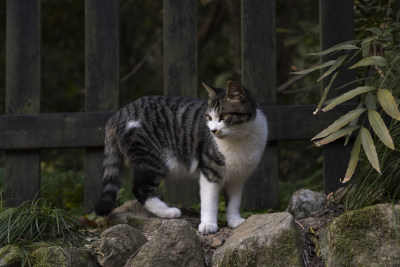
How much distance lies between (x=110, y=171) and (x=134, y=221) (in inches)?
18.8

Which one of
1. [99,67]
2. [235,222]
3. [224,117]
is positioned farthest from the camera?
[99,67]

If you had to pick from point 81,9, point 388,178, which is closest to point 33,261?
point 388,178

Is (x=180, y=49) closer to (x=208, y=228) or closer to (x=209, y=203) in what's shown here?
(x=209, y=203)

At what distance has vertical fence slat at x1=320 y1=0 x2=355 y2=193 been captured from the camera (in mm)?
4000

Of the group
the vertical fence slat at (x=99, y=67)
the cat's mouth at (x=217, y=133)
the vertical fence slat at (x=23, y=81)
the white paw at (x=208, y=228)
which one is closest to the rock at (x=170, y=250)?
the white paw at (x=208, y=228)

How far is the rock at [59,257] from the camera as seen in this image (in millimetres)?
2613

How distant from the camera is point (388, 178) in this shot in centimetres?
281

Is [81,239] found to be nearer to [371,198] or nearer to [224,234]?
[224,234]

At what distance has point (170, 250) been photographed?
264cm

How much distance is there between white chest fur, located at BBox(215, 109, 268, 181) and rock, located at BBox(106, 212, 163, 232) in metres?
0.59

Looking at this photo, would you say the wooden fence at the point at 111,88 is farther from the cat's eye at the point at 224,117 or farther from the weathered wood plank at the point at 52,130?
the cat's eye at the point at 224,117

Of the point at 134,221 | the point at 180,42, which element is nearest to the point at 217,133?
the point at 134,221

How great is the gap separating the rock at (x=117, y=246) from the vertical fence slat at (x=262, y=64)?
1547 millimetres

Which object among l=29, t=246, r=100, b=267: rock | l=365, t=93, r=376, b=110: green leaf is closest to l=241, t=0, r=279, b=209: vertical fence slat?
l=365, t=93, r=376, b=110: green leaf
